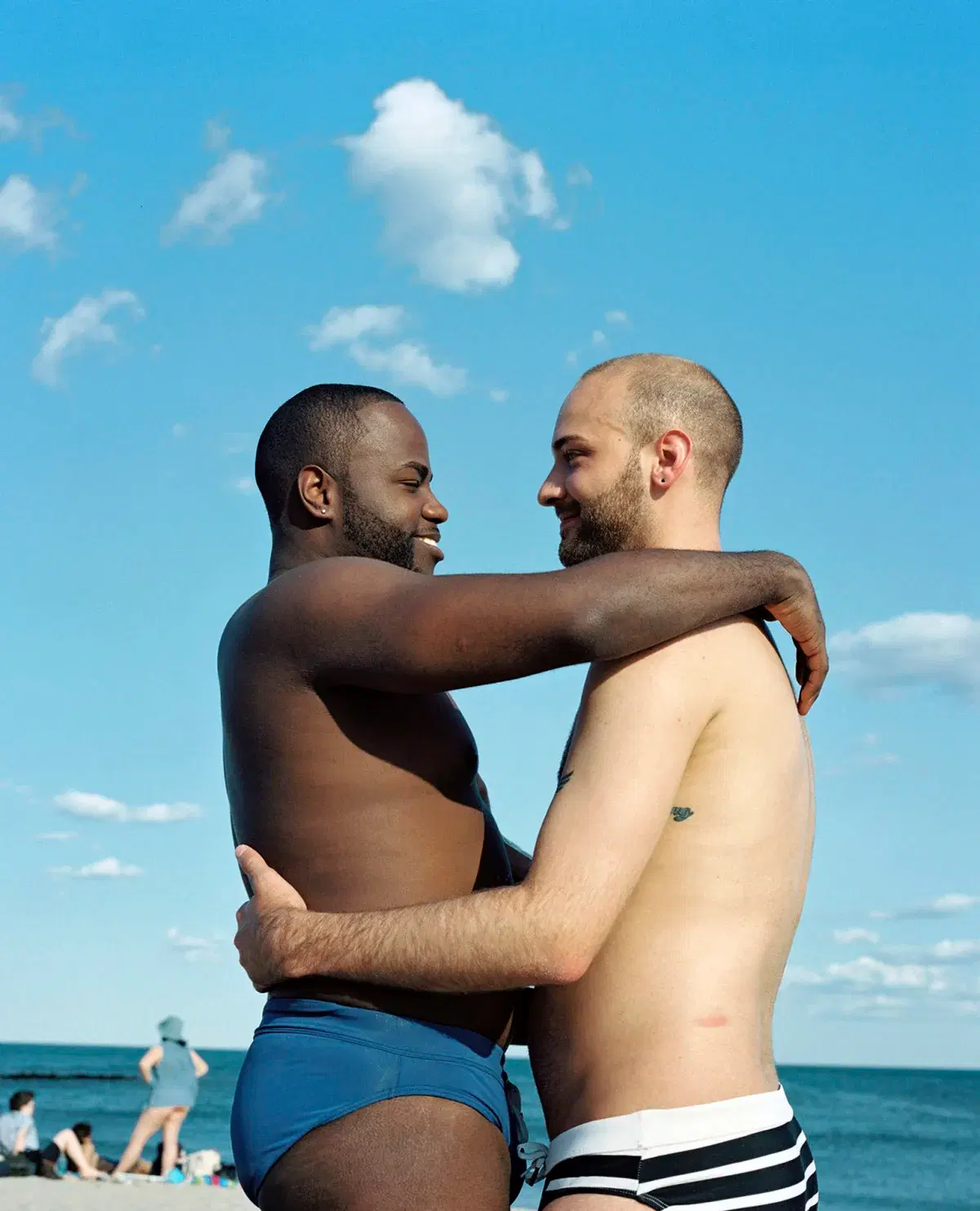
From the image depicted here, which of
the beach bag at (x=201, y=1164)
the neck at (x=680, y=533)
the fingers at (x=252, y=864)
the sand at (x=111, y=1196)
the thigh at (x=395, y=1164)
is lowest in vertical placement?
the sand at (x=111, y=1196)

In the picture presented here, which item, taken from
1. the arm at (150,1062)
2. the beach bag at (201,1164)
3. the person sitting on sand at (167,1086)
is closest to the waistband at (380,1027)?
the person sitting on sand at (167,1086)

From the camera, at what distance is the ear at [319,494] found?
3326mm

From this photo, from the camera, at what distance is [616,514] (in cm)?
315

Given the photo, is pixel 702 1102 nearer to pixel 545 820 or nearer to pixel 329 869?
pixel 545 820

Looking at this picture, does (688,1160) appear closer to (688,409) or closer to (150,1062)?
(688,409)

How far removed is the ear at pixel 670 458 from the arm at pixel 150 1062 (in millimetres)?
12891

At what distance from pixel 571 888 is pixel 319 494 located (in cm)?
126

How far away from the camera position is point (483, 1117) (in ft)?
8.95

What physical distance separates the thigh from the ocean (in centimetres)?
1810

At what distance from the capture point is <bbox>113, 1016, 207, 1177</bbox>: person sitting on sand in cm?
1430

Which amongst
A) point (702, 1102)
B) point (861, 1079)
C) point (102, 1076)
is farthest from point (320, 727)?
point (861, 1079)

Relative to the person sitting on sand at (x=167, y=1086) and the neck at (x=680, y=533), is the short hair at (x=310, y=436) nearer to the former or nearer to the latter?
the neck at (x=680, y=533)

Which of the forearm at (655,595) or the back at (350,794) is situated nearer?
the forearm at (655,595)

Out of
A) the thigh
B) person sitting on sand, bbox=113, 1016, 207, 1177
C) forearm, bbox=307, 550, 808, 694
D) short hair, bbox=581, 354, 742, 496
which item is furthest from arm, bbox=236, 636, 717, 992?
person sitting on sand, bbox=113, 1016, 207, 1177
